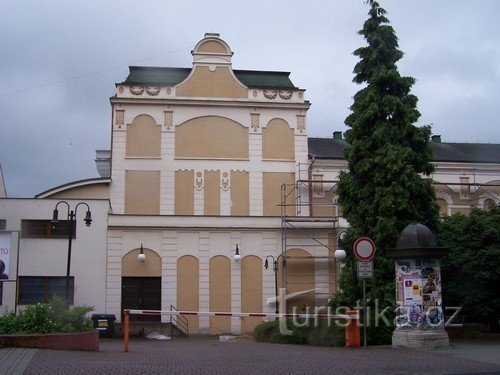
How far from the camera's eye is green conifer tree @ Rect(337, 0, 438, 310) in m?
22.8

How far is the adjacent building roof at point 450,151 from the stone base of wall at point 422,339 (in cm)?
2299

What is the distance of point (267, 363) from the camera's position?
14172mm

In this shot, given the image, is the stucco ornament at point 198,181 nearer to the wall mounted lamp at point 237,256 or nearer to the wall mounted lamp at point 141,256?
the wall mounted lamp at point 237,256

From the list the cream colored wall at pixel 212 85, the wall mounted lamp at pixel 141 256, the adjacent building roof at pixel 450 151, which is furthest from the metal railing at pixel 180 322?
the adjacent building roof at pixel 450 151

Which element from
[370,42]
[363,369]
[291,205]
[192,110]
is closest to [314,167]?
[291,205]

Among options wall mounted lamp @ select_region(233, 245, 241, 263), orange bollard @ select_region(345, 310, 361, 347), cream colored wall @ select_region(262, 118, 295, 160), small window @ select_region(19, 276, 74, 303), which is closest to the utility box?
small window @ select_region(19, 276, 74, 303)

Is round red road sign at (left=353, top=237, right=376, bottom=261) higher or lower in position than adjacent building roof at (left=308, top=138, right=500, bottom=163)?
lower

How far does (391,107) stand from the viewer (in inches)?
938

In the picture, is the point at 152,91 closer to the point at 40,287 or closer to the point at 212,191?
the point at 212,191

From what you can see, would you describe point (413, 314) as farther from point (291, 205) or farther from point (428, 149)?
point (291, 205)

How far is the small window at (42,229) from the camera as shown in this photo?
109 ft

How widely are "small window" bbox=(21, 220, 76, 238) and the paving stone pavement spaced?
17.9m

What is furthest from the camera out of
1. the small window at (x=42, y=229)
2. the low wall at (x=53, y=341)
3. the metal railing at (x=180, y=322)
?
the metal railing at (x=180, y=322)

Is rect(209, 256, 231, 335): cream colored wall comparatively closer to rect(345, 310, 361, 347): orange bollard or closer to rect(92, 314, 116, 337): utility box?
rect(92, 314, 116, 337): utility box
